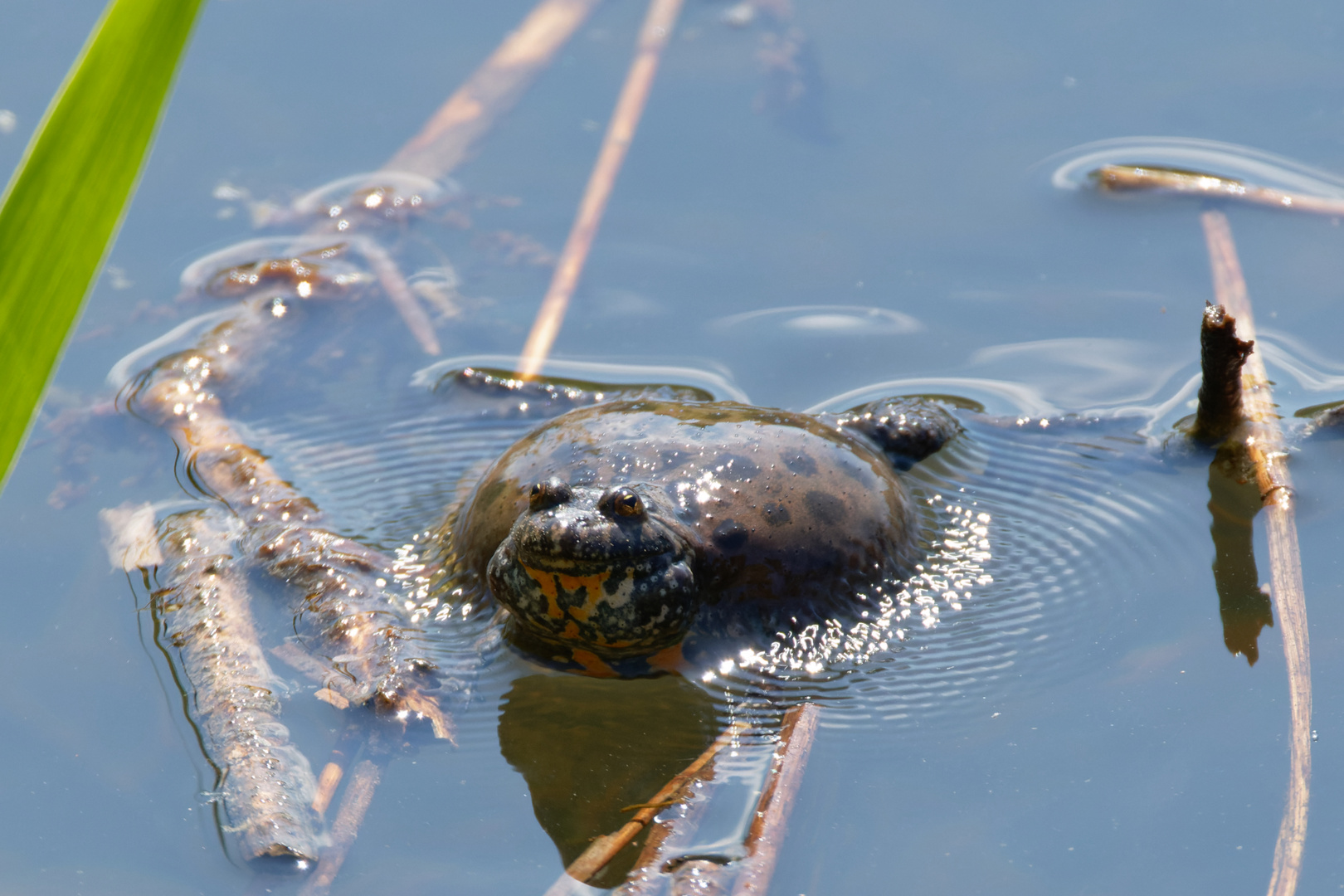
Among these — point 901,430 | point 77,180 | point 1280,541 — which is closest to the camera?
point 77,180

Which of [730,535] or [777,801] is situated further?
[730,535]

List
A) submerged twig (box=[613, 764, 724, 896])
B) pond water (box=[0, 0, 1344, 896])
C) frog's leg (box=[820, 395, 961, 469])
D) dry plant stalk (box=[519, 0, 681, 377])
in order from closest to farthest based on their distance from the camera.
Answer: submerged twig (box=[613, 764, 724, 896]) < pond water (box=[0, 0, 1344, 896]) < frog's leg (box=[820, 395, 961, 469]) < dry plant stalk (box=[519, 0, 681, 377])

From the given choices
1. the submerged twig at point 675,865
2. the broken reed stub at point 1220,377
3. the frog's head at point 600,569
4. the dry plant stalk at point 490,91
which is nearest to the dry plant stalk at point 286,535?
the frog's head at point 600,569

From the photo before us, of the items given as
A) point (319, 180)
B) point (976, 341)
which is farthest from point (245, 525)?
point (976, 341)

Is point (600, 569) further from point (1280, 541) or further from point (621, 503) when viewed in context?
point (1280, 541)

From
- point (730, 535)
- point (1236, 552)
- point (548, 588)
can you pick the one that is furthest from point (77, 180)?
point (1236, 552)

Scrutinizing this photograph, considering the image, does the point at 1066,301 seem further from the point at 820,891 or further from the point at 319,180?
the point at 319,180

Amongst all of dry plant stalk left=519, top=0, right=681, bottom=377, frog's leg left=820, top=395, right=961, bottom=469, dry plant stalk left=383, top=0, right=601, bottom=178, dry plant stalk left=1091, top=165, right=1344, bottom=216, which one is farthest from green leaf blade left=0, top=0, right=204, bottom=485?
dry plant stalk left=1091, top=165, right=1344, bottom=216

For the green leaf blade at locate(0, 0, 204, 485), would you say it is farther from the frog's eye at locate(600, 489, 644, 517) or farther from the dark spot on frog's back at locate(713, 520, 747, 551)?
the dark spot on frog's back at locate(713, 520, 747, 551)
